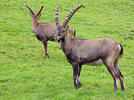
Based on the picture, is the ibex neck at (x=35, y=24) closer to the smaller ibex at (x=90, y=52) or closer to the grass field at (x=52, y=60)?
the grass field at (x=52, y=60)

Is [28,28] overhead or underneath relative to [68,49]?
underneath

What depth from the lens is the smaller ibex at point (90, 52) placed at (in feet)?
35.7

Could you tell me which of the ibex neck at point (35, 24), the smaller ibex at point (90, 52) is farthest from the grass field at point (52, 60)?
the ibex neck at point (35, 24)

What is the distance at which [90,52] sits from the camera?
11305 millimetres

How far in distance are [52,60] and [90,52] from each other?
6.63 meters

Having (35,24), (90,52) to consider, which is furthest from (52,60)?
(90,52)

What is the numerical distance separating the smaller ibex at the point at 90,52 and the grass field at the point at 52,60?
30.0 inches

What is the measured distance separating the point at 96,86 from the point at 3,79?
4.29 m

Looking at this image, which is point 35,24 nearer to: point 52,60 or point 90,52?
point 52,60

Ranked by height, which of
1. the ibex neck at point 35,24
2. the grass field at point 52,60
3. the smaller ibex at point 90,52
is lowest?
the grass field at point 52,60

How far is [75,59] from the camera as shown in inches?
450

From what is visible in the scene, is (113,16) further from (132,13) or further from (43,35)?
(43,35)

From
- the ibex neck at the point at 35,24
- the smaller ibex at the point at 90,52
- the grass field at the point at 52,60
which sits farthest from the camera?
the ibex neck at the point at 35,24

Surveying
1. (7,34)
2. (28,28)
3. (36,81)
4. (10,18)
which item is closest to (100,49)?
(36,81)
